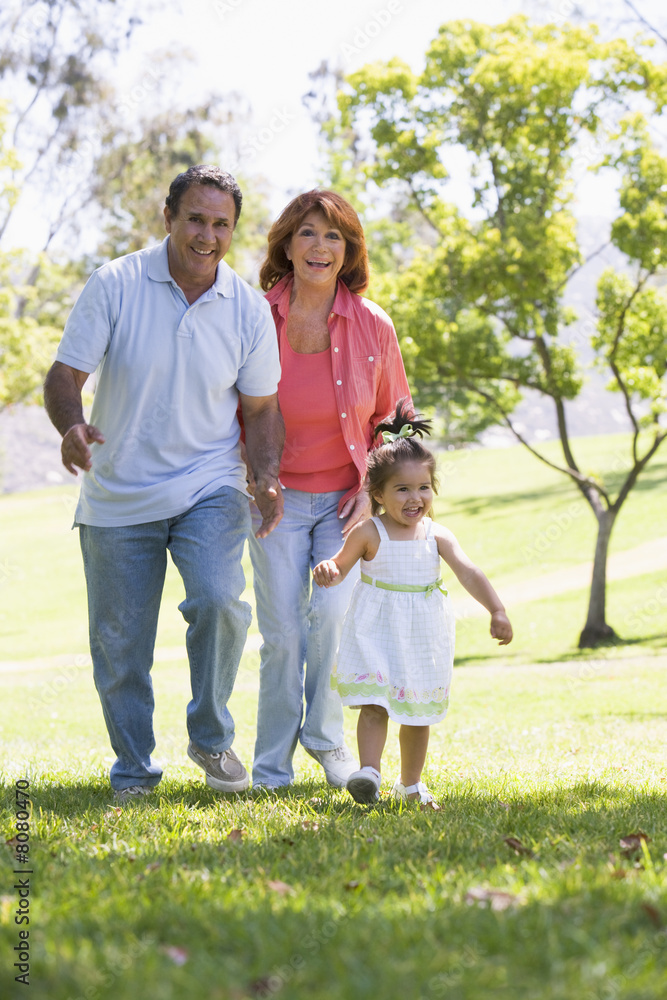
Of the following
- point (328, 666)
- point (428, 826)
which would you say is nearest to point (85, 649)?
point (328, 666)

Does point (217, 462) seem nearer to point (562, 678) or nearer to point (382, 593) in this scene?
point (382, 593)

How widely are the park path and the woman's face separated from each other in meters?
11.9

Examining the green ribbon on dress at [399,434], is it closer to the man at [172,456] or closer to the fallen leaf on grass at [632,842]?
the man at [172,456]

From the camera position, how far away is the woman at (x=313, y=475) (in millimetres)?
4707

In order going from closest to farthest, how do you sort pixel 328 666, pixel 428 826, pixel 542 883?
pixel 542 883
pixel 428 826
pixel 328 666

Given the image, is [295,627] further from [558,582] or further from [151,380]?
[558,582]

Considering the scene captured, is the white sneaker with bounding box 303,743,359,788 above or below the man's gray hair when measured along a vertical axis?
below

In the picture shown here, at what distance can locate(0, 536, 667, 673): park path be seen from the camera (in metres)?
16.7

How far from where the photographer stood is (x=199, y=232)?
4246mm

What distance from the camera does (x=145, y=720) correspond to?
439cm

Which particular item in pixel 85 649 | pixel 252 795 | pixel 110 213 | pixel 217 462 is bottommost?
pixel 85 649

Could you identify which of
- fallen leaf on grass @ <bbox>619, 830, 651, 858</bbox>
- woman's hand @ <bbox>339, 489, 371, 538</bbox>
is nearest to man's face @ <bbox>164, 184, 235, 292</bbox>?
woman's hand @ <bbox>339, 489, 371, 538</bbox>

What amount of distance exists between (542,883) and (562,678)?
10.1 meters

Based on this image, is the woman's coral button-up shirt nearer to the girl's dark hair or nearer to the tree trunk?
the girl's dark hair
